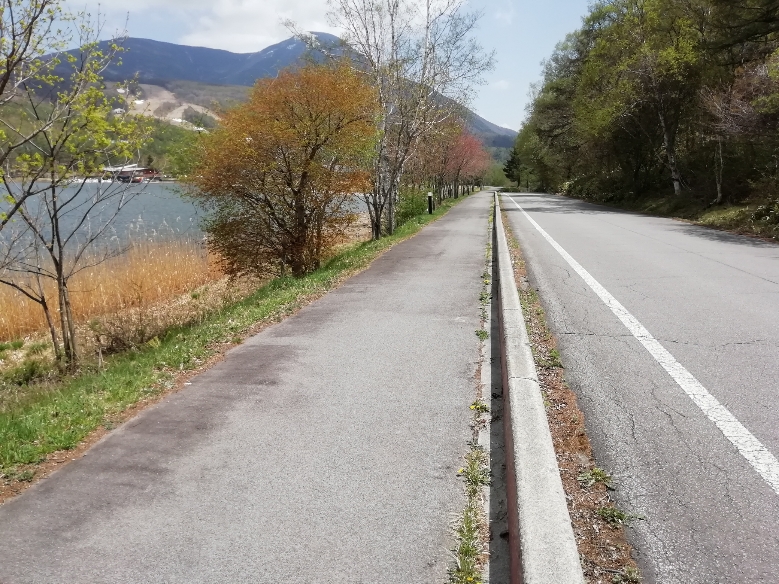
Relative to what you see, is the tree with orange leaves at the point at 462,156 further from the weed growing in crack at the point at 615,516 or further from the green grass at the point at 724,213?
the weed growing in crack at the point at 615,516

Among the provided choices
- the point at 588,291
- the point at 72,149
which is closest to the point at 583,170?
the point at 588,291

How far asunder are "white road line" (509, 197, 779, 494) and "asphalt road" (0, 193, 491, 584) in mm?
1678

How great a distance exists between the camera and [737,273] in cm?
930

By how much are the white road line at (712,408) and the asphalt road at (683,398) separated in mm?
23

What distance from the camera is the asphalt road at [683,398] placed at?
2.61 meters

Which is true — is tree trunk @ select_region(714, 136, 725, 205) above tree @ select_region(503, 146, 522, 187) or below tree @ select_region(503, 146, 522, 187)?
below

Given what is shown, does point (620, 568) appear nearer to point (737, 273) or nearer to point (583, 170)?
point (737, 273)

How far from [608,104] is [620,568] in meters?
29.7

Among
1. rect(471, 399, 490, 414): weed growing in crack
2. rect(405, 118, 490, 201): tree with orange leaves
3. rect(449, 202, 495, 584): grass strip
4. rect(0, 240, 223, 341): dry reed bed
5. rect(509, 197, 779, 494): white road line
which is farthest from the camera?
rect(405, 118, 490, 201): tree with orange leaves

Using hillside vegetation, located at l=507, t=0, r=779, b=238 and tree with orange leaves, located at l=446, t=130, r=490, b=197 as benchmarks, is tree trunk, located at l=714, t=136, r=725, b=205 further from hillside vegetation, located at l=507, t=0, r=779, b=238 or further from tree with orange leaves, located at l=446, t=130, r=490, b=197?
tree with orange leaves, located at l=446, t=130, r=490, b=197

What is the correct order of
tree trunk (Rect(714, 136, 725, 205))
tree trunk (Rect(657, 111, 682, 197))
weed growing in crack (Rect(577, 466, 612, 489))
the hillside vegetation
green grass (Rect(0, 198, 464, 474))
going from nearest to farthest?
weed growing in crack (Rect(577, 466, 612, 489)) < green grass (Rect(0, 198, 464, 474)) < the hillside vegetation < tree trunk (Rect(714, 136, 725, 205)) < tree trunk (Rect(657, 111, 682, 197))

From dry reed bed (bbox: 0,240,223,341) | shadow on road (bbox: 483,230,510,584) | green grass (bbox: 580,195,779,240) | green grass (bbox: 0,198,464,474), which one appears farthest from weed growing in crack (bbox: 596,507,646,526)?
green grass (bbox: 580,195,779,240)

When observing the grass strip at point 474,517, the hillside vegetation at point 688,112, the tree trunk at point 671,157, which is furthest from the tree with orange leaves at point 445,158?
the grass strip at point 474,517

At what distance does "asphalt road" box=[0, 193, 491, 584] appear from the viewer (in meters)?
2.57
